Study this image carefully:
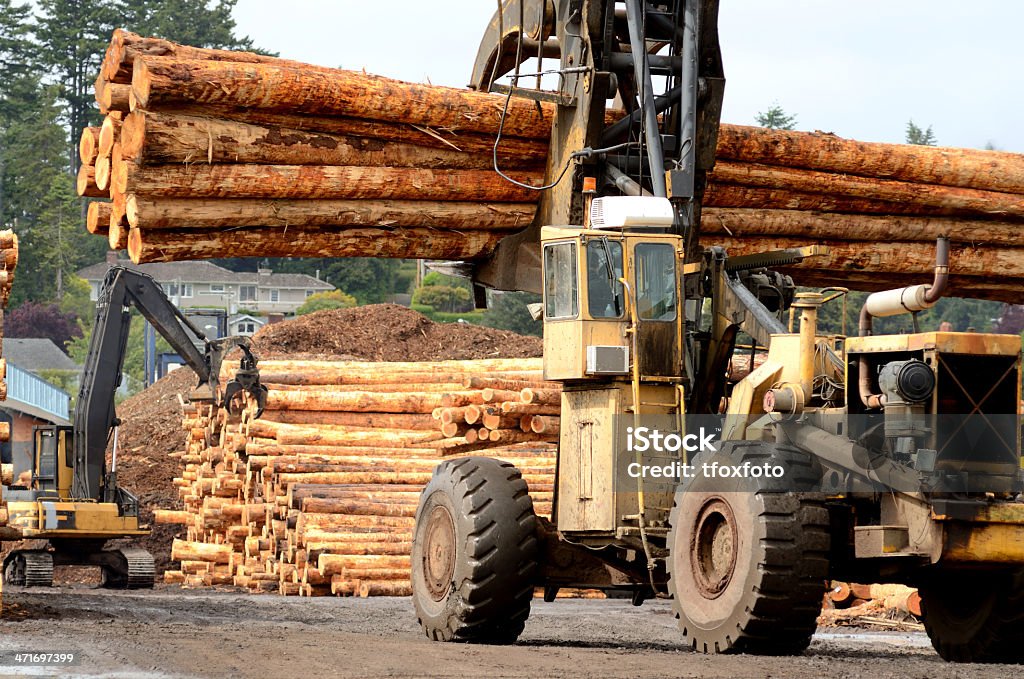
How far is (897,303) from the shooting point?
9.88 meters

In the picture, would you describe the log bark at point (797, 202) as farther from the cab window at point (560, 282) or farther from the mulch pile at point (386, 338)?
the mulch pile at point (386, 338)

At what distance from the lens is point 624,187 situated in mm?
12633

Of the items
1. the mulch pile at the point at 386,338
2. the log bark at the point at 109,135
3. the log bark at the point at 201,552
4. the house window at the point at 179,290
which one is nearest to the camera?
the log bark at the point at 109,135

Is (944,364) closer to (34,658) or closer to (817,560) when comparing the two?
(817,560)

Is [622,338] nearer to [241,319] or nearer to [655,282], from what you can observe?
[655,282]

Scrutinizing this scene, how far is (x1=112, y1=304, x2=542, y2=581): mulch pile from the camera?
112ft

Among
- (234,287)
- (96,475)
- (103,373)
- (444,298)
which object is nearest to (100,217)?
(103,373)

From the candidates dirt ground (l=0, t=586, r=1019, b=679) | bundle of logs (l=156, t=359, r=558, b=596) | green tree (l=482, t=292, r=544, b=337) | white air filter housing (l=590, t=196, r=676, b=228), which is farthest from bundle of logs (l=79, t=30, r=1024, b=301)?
green tree (l=482, t=292, r=544, b=337)

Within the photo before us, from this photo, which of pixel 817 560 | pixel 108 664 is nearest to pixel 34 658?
pixel 108 664

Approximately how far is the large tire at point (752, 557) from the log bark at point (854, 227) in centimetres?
490

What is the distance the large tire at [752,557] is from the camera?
A: 30.7ft

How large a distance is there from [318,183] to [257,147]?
58 cm

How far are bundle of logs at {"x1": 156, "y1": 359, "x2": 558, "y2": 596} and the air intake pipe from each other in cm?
959

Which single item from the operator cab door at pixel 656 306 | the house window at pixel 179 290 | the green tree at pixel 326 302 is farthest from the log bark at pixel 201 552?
the house window at pixel 179 290
